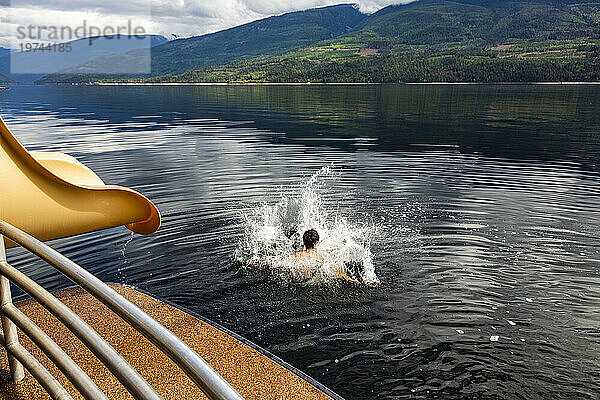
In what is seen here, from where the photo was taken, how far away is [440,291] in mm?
9742

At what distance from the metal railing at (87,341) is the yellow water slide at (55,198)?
2.78 feet

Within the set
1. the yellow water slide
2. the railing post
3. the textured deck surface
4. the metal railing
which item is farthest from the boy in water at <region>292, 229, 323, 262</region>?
the railing post

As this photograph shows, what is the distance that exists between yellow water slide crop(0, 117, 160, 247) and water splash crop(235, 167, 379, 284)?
5.57 meters

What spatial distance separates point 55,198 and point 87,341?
2912 mm

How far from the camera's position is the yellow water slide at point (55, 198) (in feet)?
14.6

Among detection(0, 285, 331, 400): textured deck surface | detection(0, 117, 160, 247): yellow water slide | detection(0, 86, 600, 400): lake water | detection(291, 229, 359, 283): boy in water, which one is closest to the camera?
detection(0, 117, 160, 247): yellow water slide

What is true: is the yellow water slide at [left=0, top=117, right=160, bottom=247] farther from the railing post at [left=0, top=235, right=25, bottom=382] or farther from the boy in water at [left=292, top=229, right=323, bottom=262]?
the boy in water at [left=292, top=229, right=323, bottom=262]

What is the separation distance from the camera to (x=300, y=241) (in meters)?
12.9

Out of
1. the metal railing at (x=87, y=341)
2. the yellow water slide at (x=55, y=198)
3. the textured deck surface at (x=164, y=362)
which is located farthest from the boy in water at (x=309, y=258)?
the metal railing at (x=87, y=341)

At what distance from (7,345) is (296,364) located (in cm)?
→ 443

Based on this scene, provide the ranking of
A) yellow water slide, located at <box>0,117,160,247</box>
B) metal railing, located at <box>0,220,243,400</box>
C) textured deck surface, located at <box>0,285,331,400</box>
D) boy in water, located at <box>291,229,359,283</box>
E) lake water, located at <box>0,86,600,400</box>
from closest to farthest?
metal railing, located at <box>0,220,243,400</box> → yellow water slide, located at <box>0,117,160,247</box> → textured deck surface, located at <box>0,285,331,400</box> → lake water, located at <box>0,86,600,400</box> → boy in water, located at <box>291,229,359,283</box>

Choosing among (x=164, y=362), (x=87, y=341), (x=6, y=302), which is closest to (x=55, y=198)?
(x=6, y=302)

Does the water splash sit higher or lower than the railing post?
lower

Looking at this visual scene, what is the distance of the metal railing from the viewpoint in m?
1.81
